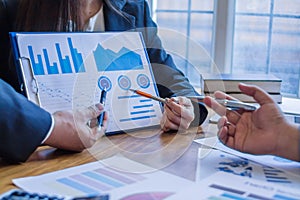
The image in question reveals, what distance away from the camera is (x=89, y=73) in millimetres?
957

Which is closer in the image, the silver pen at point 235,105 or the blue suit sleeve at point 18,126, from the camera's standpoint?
the blue suit sleeve at point 18,126

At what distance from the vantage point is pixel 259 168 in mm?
750

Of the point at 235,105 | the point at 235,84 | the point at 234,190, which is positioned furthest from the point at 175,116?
the point at 235,84

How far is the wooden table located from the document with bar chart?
6 cm

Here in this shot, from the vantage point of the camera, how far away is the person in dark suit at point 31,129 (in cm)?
74

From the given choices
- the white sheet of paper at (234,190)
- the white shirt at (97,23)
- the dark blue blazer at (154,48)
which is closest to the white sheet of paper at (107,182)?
the white sheet of paper at (234,190)

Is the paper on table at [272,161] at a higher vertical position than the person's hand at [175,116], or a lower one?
lower

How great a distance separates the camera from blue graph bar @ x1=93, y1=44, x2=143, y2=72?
3.23 feet

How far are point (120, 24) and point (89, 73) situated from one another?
34cm

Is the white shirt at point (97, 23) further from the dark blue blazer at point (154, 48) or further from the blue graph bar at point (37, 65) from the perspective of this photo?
the blue graph bar at point (37, 65)

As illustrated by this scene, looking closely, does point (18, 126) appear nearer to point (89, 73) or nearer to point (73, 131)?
point (73, 131)

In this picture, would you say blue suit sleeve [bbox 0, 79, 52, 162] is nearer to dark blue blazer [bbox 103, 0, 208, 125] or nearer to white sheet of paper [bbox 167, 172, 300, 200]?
white sheet of paper [bbox 167, 172, 300, 200]

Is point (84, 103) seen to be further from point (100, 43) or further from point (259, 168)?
point (259, 168)

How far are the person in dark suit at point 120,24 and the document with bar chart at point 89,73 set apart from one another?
2.7 inches
